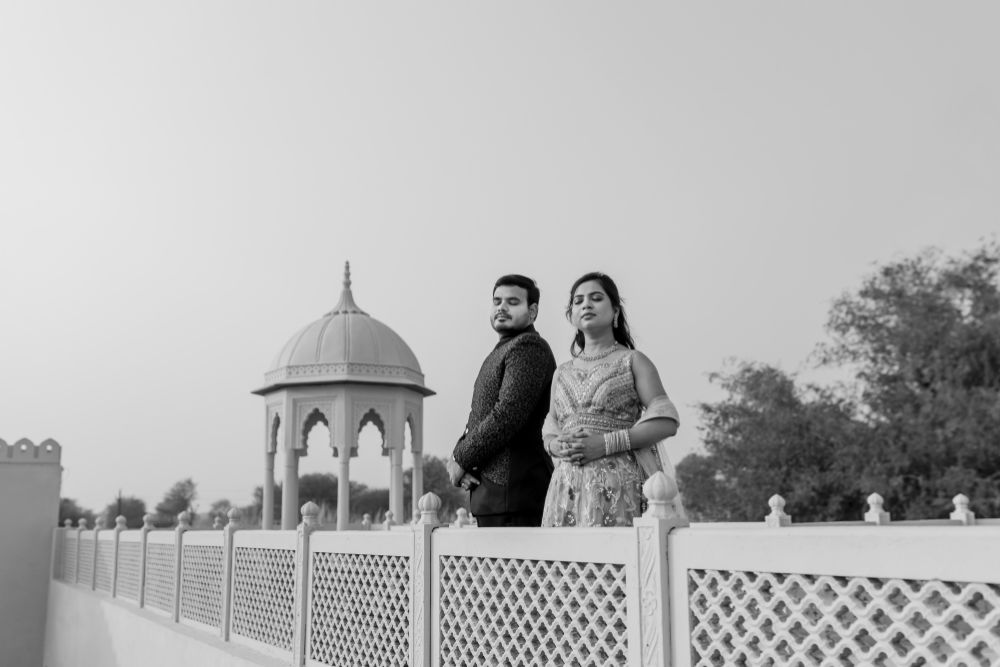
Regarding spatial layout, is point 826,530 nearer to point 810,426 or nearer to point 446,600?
point 446,600

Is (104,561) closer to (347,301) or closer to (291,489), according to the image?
(291,489)

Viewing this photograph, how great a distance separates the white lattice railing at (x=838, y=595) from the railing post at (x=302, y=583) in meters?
3.07

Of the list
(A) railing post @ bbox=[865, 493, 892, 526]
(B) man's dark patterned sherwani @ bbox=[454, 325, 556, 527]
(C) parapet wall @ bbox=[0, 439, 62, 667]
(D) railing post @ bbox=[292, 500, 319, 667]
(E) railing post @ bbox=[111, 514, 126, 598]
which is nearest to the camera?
(B) man's dark patterned sherwani @ bbox=[454, 325, 556, 527]

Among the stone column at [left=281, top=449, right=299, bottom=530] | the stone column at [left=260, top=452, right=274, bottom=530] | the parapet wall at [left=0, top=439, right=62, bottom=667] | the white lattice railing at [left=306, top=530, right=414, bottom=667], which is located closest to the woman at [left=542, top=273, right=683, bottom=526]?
the white lattice railing at [left=306, top=530, right=414, bottom=667]

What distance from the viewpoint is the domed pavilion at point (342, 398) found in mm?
12312

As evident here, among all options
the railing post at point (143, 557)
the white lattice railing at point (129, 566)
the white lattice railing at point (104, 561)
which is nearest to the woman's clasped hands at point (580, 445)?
the railing post at point (143, 557)

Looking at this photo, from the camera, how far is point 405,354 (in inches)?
518

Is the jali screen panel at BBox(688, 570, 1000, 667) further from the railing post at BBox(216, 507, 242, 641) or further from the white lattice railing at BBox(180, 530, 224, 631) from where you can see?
the white lattice railing at BBox(180, 530, 224, 631)

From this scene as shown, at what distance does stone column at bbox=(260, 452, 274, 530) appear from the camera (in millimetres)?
12688

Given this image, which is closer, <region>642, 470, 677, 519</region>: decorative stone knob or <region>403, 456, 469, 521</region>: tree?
<region>642, 470, 677, 519</region>: decorative stone knob

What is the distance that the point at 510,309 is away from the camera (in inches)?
159

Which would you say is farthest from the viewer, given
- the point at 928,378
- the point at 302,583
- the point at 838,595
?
the point at 928,378

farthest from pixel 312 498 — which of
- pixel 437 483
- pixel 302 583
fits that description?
pixel 302 583

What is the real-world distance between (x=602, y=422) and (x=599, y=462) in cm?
16
